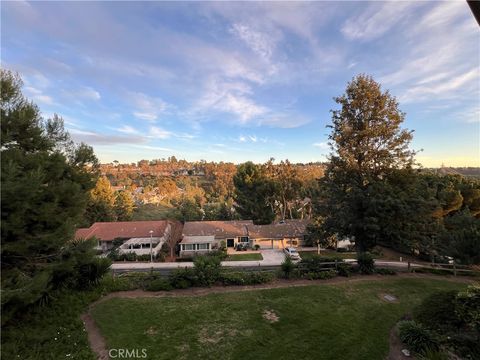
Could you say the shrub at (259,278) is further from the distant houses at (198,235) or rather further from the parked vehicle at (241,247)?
the parked vehicle at (241,247)

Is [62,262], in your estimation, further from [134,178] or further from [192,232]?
[134,178]

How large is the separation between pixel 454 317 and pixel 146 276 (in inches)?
528

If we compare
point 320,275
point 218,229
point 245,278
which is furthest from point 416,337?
point 218,229

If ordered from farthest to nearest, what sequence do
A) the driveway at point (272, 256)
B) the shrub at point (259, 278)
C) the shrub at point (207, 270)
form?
the driveway at point (272, 256)
the shrub at point (259, 278)
the shrub at point (207, 270)

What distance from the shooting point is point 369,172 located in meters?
15.5

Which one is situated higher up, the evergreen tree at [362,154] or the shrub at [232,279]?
the evergreen tree at [362,154]

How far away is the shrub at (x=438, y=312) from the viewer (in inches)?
319

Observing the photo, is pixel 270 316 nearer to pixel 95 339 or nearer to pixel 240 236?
pixel 95 339

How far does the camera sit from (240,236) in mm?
32406

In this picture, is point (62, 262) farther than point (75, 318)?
Yes

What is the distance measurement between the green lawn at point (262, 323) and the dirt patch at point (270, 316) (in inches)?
5.7

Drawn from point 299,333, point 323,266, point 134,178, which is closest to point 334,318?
point 299,333

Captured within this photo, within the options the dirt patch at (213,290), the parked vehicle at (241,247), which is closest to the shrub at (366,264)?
the dirt patch at (213,290)

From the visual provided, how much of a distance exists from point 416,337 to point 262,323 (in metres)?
4.94
